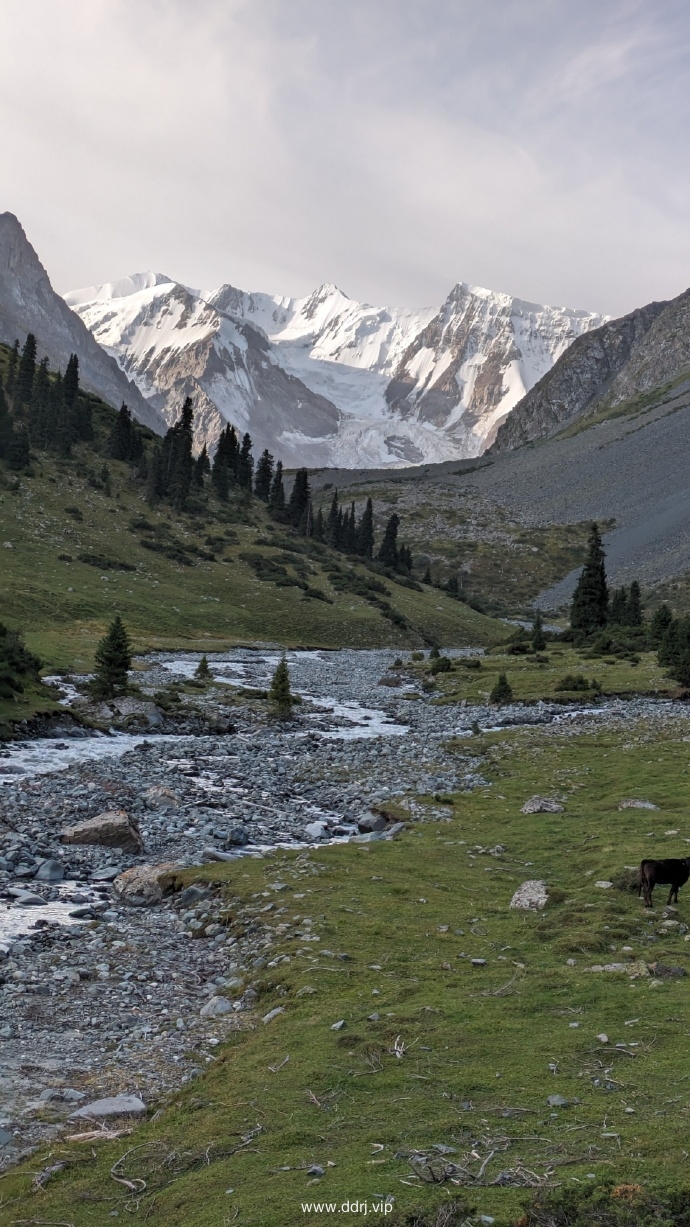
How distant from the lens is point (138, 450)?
133 meters

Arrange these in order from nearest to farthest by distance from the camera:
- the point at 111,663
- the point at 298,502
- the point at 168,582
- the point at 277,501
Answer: the point at 111,663 → the point at 168,582 → the point at 298,502 → the point at 277,501

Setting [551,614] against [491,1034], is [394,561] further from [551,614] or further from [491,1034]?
[491,1034]

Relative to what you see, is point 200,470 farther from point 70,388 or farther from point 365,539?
point 365,539

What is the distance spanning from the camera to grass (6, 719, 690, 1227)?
709cm

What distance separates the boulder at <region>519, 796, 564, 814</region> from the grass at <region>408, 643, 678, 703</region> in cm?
2362

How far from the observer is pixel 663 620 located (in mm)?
71812

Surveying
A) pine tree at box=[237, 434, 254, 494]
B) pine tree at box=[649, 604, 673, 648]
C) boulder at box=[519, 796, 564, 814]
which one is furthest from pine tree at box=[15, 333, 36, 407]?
boulder at box=[519, 796, 564, 814]

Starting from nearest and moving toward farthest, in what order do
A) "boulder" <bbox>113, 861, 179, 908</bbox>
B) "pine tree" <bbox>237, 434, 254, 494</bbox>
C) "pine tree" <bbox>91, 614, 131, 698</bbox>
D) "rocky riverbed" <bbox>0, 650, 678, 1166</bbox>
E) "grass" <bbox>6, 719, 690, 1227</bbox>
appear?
"grass" <bbox>6, 719, 690, 1227</bbox> < "rocky riverbed" <bbox>0, 650, 678, 1166</bbox> < "boulder" <bbox>113, 861, 179, 908</bbox> < "pine tree" <bbox>91, 614, 131, 698</bbox> < "pine tree" <bbox>237, 434, 254, 494</bbox>

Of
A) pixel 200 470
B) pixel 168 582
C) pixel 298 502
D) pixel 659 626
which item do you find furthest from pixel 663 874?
pixel 298 502

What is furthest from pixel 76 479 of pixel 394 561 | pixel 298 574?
pixel 394 561

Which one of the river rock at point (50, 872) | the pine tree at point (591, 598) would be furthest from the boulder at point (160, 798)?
the pine tree at point (591, 598)

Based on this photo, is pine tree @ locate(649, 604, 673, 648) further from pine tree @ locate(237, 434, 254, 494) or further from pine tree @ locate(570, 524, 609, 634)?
pine tree @ locate(237, 434, 254, 494)

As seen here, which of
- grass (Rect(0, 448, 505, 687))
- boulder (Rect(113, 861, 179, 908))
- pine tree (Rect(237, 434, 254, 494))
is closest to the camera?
boulder (Rect(113, 861, 179, 908))

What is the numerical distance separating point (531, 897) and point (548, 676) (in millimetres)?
39693
